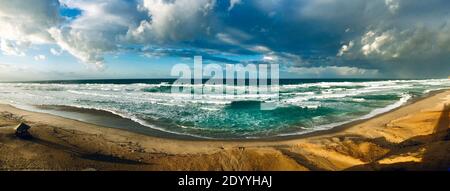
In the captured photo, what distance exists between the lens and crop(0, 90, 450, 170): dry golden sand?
8.58m

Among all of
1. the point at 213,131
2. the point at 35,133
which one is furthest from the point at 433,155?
the point at 35,133

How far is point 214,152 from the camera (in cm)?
1121

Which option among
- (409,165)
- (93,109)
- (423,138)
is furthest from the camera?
(93,109)

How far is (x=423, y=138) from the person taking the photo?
40.4ft

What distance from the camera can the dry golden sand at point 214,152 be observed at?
8578 mm

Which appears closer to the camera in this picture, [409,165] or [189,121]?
[409,165]
